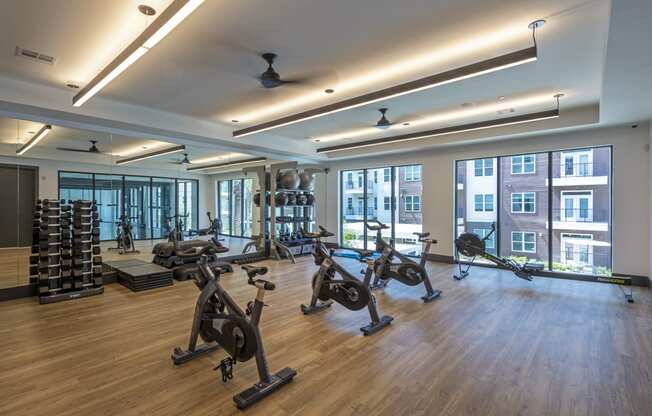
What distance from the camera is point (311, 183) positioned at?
356 inches

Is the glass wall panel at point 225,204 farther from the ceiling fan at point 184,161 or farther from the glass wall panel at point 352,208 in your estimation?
the glass wall panel at point 352,208

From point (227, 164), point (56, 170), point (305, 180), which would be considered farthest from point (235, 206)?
point (56, 170)

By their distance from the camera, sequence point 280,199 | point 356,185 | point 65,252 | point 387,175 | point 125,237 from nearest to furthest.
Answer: point 65,252
point 125,237
point 280,199
point 387,175
point 356,185

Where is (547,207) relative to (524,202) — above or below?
below

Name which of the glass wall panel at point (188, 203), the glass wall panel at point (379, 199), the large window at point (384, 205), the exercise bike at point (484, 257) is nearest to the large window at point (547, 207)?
the exercise bike at point (484, 257)

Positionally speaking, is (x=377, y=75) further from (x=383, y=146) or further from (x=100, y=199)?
(x=100, y=199)

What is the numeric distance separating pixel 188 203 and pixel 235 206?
2140 mm

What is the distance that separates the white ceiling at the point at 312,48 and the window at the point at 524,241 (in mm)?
2704

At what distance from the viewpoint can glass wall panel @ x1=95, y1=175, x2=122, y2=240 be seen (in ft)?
18.5

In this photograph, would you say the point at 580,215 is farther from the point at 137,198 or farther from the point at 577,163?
the point at 137,198

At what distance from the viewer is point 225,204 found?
358 inches

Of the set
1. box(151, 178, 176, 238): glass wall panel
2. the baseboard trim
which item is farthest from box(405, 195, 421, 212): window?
box(151, 178, 176, 238): glass wall panel

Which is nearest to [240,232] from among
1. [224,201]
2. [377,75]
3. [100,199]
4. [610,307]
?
[224,201]

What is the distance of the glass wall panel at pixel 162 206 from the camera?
22.1ft
